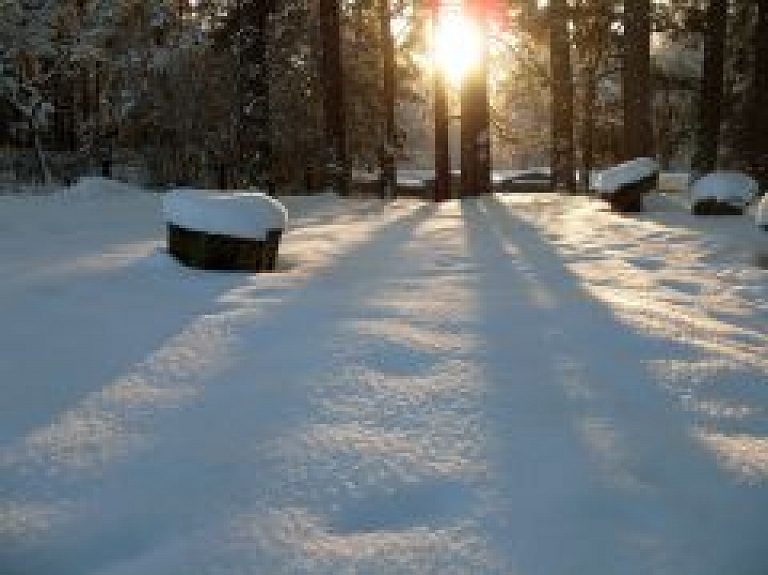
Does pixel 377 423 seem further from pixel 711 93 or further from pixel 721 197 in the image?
pixel 711 93

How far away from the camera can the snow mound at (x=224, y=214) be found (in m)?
6.51

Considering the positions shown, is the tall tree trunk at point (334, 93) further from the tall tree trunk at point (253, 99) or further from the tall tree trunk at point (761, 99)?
the tall tree trunk at point (761, 99)

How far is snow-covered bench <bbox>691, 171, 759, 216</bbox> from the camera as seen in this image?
12398mm

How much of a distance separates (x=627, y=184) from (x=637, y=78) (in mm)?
2546

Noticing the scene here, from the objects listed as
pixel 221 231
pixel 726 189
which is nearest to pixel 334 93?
pixel 726 189

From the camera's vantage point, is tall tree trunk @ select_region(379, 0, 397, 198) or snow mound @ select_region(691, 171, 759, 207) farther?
tall tree trunk @ select_region(379, 0, 397, 198)

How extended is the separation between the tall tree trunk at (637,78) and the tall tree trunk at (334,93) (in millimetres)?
4931

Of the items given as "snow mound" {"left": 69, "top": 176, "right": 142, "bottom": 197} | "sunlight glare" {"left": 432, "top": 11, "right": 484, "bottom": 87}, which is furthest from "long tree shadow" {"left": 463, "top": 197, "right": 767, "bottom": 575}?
"snow mound" {"left": 69, "top": 176, "right": 142, "bottom": 197}

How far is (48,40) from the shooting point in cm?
2234

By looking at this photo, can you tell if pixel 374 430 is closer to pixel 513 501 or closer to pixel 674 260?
pixel 513 501

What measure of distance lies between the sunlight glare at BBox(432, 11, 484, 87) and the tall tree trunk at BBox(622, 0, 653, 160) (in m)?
2.23

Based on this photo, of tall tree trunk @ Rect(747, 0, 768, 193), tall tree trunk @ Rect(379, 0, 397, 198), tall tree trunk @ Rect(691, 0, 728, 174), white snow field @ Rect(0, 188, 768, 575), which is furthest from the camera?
tall tree trunk @ Rect(379, 0, 397, 198)

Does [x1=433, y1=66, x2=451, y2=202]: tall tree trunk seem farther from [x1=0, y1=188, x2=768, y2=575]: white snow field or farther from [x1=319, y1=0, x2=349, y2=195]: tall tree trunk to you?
[x1=0, y1=188, x2=768, y2=575]: white snow field

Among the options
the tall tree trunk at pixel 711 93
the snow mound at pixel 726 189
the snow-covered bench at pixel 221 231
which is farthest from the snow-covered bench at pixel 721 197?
the snow-covered bench at pixel 221 231
